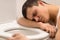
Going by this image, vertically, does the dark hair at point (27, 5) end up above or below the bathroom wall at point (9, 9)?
above

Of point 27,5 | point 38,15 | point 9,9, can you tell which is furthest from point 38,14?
point 9,9

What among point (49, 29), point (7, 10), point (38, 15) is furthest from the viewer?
point (7, 10)

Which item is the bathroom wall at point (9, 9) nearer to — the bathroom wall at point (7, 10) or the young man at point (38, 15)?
the bathroom wall at point (7, 10)

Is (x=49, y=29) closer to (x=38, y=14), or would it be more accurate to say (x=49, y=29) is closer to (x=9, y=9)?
(x=38, y=14)

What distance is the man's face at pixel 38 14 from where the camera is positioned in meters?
1.26

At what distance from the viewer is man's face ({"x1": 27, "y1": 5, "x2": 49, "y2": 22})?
1.26 meters

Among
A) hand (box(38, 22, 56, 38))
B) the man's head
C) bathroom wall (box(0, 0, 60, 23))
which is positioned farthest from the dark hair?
bathroom wall (box(0, 0, 60, 23))

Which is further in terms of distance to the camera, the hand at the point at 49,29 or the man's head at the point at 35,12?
the man's head at the point at 35,12

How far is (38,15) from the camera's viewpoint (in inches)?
50.4

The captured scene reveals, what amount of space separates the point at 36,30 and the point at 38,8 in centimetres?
22

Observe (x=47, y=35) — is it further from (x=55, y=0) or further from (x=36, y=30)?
(x=55, y=0)

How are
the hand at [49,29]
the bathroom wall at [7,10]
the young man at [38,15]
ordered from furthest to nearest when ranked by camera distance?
the bathroom wall at [7,10] → the young man at [38,15] → the hand at [49,29]

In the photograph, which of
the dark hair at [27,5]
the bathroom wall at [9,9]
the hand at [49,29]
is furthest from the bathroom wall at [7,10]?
the hand at [49,29]

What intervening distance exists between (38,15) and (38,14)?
10 millimetres
